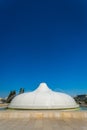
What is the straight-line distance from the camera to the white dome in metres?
19.5

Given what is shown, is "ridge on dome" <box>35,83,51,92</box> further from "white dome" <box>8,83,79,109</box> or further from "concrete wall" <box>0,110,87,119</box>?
"concrete wall" <box>0,110,87,119</box>

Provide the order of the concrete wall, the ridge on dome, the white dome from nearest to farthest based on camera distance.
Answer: the concrete wall → the white dome → the ridge on dome

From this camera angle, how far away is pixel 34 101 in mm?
19891

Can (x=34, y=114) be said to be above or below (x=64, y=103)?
below

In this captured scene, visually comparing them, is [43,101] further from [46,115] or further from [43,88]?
[46,115]

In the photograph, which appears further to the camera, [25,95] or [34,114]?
[25,95]

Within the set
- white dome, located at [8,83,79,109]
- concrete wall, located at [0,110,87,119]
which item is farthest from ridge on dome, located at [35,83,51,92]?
concrete wall, located at [0,110,87,119]

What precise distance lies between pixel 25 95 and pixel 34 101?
1632 millimetres

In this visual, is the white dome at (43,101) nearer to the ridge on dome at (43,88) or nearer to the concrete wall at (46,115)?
the ridge on dome at (43,88)

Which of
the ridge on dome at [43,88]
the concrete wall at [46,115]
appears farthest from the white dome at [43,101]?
the concrete wall at [46,115]

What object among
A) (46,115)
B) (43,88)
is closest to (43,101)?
(43,88)
